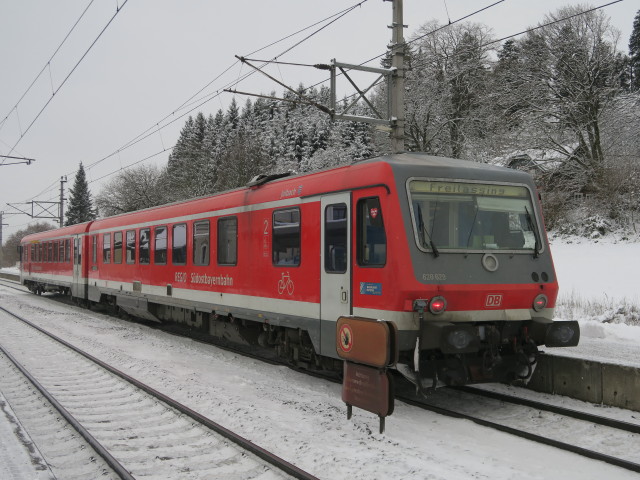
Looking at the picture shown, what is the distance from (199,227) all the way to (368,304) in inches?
222

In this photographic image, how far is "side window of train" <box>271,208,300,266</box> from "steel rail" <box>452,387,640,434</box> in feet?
9.69

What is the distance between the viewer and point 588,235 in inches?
1056

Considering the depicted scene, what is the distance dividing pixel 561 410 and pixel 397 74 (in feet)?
28.7

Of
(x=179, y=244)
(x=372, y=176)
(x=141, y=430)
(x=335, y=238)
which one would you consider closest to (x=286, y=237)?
(x=335, y=238)

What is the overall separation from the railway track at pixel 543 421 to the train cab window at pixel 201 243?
5.03 meters

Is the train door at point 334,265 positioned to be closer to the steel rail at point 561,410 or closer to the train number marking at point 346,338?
the train number marking at point 346,338

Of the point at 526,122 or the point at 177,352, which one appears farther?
the point at 526,122

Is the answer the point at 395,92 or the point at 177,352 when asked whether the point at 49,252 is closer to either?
the point at 177,352

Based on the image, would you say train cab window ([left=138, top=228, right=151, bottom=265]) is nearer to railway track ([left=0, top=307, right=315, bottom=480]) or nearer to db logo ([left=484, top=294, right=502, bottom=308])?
railway track ([left=0, top=307, right=315, bottom=480])

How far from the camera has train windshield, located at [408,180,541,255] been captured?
6.66 metres

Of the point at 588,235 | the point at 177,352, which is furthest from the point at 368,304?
the point at 588,235

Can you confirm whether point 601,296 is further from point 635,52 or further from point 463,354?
point 635,52

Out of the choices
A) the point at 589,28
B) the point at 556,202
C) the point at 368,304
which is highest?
the point at 589,28

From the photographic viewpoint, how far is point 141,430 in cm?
609
